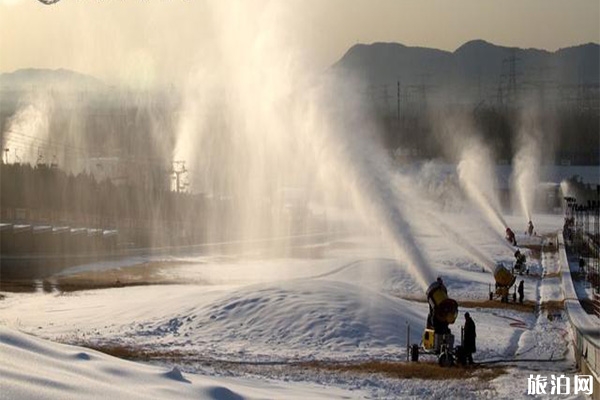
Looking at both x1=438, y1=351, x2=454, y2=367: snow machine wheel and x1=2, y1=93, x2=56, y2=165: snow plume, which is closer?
x1=438, y1=351, x2=454, y2=367: snow machine wheel

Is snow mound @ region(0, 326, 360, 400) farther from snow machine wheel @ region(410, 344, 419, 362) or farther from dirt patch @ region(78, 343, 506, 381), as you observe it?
snow machine wheel @ region(410, 344, 419, 362)

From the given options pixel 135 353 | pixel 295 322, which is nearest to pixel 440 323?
pixel 295 322

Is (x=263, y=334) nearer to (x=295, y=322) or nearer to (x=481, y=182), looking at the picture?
(x=295, y=322)

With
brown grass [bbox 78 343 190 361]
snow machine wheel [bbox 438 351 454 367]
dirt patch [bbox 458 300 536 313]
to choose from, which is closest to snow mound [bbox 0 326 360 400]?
snow machine wheel [bbox 438 351 454 367]

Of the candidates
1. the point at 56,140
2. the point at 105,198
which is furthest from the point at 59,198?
the point at 56,140

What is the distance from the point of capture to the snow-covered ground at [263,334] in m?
13.3

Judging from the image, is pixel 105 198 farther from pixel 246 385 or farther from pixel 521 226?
pixel 246 385

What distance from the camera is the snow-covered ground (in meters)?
13.3

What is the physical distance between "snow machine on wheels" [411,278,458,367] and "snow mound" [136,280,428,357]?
107 inches

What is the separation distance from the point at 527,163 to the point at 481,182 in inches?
1006

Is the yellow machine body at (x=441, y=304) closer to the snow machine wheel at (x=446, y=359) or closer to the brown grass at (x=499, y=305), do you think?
the snow machine wheel at (x=446, y=359)

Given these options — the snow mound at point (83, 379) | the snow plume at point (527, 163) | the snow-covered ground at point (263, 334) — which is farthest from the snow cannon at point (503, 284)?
the snow plume at point (527, 163)

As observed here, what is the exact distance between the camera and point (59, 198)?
76312 millimetres

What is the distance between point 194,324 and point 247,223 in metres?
58.3
